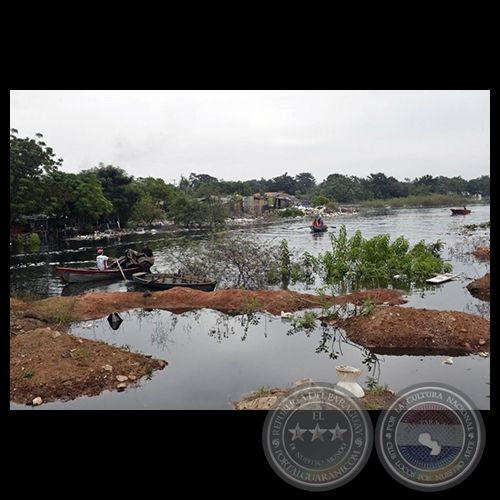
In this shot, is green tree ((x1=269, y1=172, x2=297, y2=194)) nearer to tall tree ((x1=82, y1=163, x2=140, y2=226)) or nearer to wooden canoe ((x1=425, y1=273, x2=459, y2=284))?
tall tree ((x1=82, y1=163, x2=140, y2=226))

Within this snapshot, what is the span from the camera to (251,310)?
32.1ft

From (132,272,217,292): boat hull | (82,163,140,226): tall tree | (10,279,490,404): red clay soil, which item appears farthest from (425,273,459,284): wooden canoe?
(82,163,140,226): tall tree

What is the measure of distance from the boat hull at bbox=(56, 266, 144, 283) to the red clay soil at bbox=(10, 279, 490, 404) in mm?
2544

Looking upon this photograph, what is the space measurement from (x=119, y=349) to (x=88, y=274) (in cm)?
688

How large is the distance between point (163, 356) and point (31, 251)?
19.0 metres

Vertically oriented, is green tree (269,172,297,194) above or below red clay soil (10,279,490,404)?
above

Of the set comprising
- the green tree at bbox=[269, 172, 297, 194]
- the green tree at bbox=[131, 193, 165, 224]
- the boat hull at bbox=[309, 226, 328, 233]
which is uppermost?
the green tree at bbox=[269, 172, 297, 194]

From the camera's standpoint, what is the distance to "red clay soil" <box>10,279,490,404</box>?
5906mm

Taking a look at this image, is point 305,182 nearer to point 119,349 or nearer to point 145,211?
point 145,211

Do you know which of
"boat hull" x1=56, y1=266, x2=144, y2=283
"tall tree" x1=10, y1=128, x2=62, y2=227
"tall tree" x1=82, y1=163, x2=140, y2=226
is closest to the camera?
"boat hull" x1=56, y1=266, x2=144, y2=283

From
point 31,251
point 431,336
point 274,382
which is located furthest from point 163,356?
point 31,251

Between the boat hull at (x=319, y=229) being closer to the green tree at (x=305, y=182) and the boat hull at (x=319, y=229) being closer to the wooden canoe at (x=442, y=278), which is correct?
the wooden canoe at (x=442, y=278)

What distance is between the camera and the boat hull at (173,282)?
11.5m

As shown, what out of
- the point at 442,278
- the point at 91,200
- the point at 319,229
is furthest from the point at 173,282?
the point at 91,200
